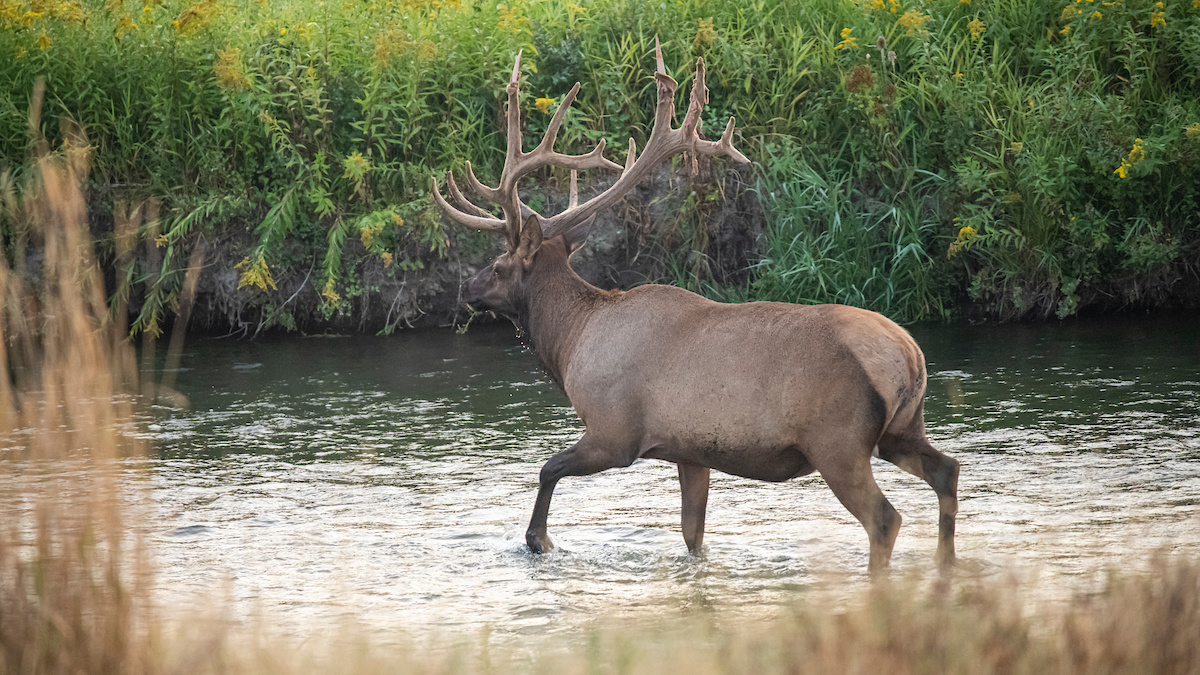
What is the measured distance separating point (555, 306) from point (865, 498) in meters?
2.08

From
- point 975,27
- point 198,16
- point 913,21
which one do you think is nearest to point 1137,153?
point 975,27

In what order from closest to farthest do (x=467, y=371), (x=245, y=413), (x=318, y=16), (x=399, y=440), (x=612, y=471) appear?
1. (x=612, y=471)
2. (x=399, y=440)
3. (x=245, y=413)
4. (x=467, y=371)
5. (x=318, y=16)

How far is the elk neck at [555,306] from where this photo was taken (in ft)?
22.0

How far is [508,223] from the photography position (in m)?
6.98

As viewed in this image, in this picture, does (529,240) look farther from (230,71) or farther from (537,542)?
(230,71)

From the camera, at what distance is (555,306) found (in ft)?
22.4

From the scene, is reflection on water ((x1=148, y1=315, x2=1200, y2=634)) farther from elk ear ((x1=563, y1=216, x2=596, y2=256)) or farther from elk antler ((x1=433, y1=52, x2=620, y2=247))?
elk antler ((x1=433, y1=52, x2=620, y2=247))

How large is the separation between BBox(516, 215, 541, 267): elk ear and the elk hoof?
153 cm

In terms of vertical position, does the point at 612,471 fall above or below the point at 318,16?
below

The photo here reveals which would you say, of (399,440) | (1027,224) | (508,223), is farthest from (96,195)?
(1027,224)

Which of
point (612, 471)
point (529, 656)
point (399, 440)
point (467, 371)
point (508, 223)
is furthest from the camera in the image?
point (467, 371)

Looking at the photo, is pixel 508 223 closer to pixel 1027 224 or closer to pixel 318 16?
pixel 1027 224

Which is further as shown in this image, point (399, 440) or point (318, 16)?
point (318, 16)

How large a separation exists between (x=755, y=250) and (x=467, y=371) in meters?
2.85
